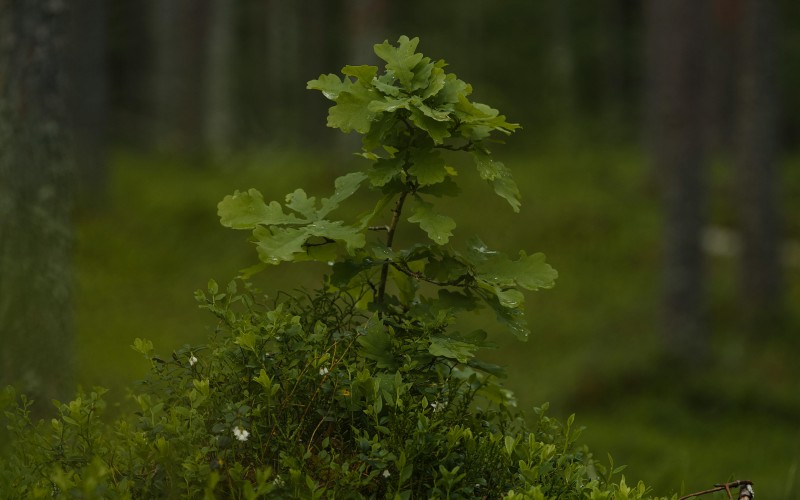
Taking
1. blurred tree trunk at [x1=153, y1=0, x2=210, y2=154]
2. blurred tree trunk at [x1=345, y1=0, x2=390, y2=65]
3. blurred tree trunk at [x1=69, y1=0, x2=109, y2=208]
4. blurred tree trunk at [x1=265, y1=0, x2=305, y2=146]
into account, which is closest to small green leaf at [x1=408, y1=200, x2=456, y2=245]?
blurred tree trunk at [x1=345, y1=0, x2=390, y2=65]

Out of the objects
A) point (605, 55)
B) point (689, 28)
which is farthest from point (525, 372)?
point (605, 55)

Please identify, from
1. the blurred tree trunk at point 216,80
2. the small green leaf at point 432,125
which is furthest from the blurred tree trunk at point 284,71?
the small green leaf at point 432,125

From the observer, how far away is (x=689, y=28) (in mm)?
11820

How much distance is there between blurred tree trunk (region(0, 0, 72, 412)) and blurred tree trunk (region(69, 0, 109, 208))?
10312 mm

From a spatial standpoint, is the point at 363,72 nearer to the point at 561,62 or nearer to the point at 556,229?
the point at 556,229

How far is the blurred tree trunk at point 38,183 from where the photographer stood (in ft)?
17.1

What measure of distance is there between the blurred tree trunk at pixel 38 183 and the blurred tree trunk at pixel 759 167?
388 inches

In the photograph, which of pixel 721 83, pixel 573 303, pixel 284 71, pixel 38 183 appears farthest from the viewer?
pixel 284 71

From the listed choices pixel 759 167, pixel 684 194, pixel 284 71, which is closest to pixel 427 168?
pixel 684 194

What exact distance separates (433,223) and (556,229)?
46.3 ft

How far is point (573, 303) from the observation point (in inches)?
563

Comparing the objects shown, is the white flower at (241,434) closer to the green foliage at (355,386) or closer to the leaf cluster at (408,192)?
the green foliage at (355,386)

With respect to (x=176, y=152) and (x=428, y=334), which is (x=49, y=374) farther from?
(x=176, y=152)

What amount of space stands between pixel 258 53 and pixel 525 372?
26514 mm
